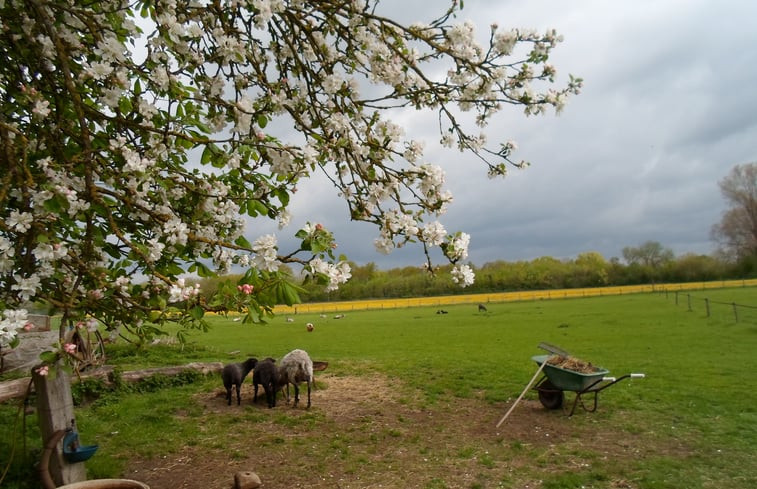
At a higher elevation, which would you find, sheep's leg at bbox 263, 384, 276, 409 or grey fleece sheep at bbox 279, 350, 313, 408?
grey fleece sheep at bbox 279, 350, 313, 408

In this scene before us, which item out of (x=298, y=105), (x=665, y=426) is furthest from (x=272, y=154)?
(x=665, y=426)

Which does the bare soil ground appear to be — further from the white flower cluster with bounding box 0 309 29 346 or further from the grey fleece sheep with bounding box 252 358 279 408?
the white flower cluster with bounding box 0 309 29 346

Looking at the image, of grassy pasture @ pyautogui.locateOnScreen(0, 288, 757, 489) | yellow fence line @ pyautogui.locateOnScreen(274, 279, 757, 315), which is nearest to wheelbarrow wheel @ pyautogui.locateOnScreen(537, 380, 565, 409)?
grassy pasture @ pyautogui.locateOnScreen(0, 288, 757, 489)

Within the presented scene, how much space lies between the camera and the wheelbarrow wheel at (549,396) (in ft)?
27.7

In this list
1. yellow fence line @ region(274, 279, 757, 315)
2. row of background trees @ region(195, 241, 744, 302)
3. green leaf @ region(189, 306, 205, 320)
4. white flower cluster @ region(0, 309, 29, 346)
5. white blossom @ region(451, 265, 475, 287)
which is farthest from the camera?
row of background trees @ region(195, 241, 744, 302)

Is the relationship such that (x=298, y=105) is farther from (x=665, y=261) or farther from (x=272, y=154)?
(x=665, y=261)

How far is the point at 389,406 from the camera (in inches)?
353

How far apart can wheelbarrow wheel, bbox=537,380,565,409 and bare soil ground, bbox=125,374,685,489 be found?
13cm

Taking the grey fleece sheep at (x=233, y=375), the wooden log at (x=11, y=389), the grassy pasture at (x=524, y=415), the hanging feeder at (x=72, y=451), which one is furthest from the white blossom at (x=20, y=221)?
the grey fleece sheep at (x=233, y=375)

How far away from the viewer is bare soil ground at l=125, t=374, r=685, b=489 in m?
5.98

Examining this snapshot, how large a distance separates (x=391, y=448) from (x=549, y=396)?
9.90 feet

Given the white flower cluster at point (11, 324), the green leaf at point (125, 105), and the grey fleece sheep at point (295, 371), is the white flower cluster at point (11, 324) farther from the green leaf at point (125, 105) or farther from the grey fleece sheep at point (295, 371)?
the grey fleece sheep at point (295, 371)

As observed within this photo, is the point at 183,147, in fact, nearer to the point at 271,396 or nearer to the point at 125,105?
the point at 125,105

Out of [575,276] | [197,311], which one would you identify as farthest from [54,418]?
[575,276]
